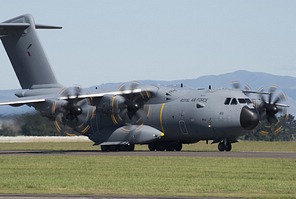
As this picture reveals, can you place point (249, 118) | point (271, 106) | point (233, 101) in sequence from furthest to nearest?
point (271, 106)
point (233, 101)
point (249, 118)

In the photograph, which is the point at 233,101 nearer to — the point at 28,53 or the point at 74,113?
the point at 74,113

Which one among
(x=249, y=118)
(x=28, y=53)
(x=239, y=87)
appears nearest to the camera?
(x=249, y=118)

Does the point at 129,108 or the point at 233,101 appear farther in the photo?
the point at 129,108

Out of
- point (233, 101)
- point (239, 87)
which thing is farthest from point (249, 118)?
point (239, 87)

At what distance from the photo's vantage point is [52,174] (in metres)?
31.2

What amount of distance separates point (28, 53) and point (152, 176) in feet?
92.7

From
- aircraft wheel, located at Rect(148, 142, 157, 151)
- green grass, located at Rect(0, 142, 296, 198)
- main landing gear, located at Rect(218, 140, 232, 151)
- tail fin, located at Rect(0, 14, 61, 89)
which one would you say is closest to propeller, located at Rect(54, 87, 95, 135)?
tail fin, located at Rect(0, 14, 61, 89)

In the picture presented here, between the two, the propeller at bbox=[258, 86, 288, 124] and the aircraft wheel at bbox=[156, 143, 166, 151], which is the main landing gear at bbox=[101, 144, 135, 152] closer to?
the aircraft wheel at bbox=[156, 143, 166, 151]

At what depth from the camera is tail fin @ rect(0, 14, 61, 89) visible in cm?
5644

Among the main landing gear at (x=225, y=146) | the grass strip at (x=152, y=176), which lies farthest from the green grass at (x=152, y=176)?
the main landing gear at (x=225, y=146)

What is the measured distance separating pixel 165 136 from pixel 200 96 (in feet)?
12.2

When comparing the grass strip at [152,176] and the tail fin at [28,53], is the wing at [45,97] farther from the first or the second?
the grass strip at [152,176]

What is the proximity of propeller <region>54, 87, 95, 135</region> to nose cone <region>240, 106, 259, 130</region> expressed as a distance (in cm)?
1025

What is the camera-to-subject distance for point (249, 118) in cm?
4997
